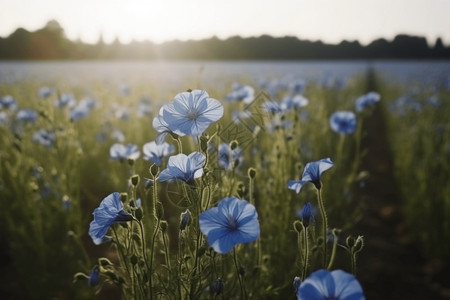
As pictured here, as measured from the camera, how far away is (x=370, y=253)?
3.29 metres

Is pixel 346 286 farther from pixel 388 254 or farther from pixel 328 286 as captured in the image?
pixel 388 254

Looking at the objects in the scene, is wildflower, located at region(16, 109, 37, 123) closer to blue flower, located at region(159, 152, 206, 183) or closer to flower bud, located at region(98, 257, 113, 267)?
flower bud, located at region(98, 257, 113, 267)

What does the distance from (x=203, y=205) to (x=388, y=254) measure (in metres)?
2.61

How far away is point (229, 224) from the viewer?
956 millimetres

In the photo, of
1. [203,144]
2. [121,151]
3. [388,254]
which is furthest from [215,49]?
[203,144]

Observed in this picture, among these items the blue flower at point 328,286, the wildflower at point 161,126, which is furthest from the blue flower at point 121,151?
the blue flower at point 328,286

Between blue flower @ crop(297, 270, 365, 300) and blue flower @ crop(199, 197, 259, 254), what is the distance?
0.17m

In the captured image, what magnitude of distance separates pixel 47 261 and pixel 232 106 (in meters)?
3.79

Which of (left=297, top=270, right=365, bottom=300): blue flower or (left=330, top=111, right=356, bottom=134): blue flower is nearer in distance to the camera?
(left=297, top=270, right=365, bottom=300): blue flower

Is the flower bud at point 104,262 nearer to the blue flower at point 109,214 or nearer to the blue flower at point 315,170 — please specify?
the blue flower at point 109,214

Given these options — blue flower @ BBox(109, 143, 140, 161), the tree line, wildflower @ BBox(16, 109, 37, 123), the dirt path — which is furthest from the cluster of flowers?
the tree line

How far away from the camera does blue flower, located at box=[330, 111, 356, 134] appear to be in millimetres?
2771

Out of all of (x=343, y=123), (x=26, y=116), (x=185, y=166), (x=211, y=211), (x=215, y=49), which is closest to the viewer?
(x=211, y=211)

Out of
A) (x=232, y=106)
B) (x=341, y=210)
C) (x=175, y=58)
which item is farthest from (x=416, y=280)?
(x=175, y=58)
